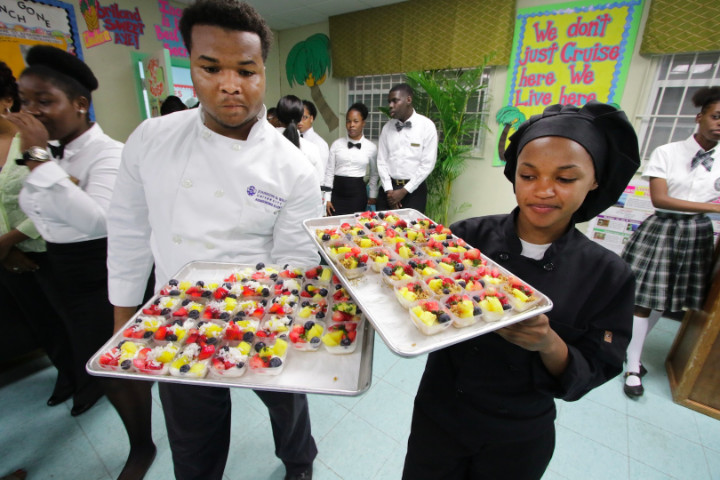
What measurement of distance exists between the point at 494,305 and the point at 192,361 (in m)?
0.75

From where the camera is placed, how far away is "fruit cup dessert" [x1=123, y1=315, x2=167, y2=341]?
858 mm

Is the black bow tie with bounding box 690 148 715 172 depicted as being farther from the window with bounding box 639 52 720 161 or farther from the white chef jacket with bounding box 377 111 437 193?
the white chef jacket with bounding box 377 111 437 193

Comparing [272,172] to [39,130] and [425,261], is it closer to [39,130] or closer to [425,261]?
[425,261]

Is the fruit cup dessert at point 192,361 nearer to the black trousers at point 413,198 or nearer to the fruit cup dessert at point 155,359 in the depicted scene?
the fruit cup dessert at point 155,359

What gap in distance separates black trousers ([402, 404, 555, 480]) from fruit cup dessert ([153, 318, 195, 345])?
753 mm

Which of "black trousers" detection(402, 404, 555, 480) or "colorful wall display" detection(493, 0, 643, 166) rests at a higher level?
"colorful wall display" detection(493, 0, 643, 166)

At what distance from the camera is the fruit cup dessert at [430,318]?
0.76 m

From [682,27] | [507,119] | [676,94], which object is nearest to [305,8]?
[507,119]

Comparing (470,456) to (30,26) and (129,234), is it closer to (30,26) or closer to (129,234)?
(129,234)

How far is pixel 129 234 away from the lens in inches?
46.9

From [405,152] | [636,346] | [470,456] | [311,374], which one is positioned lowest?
[636,346]

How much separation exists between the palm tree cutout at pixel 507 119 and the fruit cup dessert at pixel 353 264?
351 centimetres

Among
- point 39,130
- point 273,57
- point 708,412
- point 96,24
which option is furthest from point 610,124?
point 273,57

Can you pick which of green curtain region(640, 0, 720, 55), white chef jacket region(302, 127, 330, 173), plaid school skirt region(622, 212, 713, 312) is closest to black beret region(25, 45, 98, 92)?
white chef jacket region(302, 127, 330, 173)
